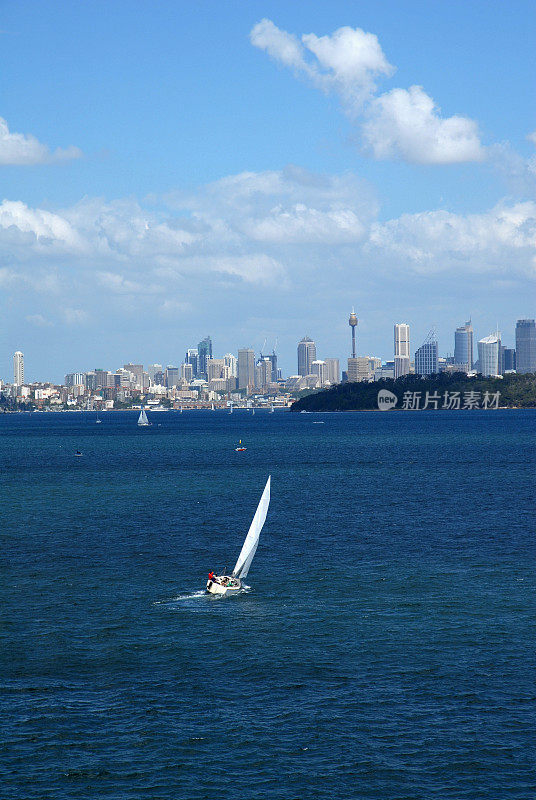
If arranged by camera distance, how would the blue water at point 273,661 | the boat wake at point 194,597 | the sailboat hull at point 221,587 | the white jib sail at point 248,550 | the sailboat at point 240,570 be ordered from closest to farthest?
1. the blue water at point 273,661
2. the boat wake at point 194,597
3. the sailboat hull at point 221,587
4. the sailboat at point 240,570
5. the white jib sail at point 248,550

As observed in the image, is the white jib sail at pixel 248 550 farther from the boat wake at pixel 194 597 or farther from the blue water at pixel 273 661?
the blue water at pixel 273 661

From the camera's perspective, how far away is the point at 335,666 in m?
50.1

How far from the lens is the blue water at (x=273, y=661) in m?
38.2

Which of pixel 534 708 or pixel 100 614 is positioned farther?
pixel 100 614

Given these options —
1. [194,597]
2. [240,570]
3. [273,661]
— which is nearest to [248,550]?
[240,570]

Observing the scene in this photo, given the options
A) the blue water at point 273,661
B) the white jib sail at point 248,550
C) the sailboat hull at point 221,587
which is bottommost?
the blue water at point 273,661

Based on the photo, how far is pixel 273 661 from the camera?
50.9 metres

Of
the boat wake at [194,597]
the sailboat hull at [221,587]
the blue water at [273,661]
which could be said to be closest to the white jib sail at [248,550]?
the boat wake at [194,597]

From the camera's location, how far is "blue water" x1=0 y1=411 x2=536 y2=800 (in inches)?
1506

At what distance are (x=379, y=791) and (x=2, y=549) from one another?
57.8 meters

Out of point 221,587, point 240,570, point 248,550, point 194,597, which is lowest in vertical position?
point 194,597

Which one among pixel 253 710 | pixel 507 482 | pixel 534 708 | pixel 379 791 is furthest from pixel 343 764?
pixel 507 482

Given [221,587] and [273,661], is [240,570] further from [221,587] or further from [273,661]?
[273,661]

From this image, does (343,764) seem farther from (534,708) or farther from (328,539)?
(328,539)
